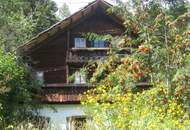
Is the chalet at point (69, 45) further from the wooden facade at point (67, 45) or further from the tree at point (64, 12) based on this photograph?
the tree at point (64, 12)

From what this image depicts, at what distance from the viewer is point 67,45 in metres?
34.6

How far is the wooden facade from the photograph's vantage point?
3344cm

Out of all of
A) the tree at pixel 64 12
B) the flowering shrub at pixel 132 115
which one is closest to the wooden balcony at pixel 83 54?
the flowering shrub at pixel 132 115

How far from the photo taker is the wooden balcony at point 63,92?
26.8 metres

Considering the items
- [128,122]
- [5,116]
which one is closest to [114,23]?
[5,116]

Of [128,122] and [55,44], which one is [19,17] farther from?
[128,122]

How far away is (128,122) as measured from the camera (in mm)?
12336

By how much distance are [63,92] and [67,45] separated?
793 cm

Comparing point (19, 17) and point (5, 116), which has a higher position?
point (19, 17)

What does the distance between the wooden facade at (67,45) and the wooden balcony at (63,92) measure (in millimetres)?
5751

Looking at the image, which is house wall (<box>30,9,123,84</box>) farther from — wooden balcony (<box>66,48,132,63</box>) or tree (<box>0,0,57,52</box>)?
tree (<box>0,0,57,52</box>)

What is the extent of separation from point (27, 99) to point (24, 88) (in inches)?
31.2

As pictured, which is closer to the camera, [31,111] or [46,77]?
[31,111]

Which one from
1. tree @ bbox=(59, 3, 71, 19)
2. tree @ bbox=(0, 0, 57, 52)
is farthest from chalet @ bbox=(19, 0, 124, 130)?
tree @ bbox=(59, 3, 71, 19)
